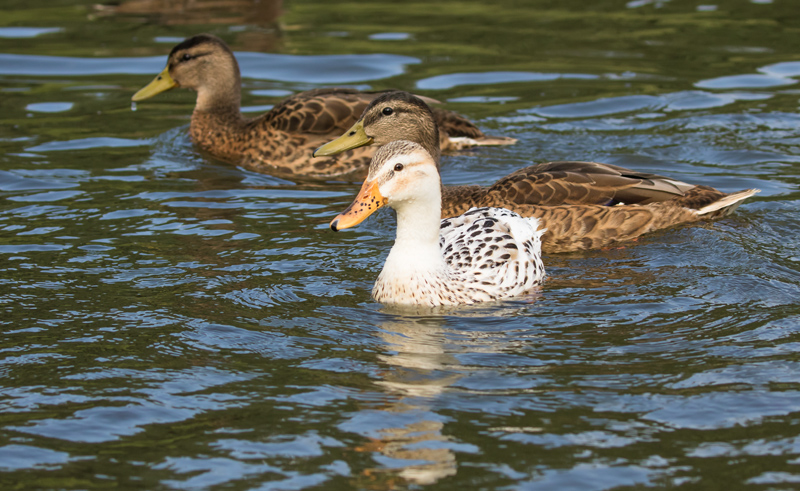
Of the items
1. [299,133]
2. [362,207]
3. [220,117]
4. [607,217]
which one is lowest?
[607,217]

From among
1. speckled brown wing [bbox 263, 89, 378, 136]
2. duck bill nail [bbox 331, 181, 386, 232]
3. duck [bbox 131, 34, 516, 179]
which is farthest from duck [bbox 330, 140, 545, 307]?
speckled brown wing [bbox 263, 89, 378, 136]

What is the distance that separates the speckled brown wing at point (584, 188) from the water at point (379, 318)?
0.41 meters

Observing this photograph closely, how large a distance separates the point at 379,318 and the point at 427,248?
63 centimetres

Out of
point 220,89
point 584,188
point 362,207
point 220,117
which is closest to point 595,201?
point 584,188

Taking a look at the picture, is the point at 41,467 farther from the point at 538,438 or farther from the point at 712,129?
the point at 712,129

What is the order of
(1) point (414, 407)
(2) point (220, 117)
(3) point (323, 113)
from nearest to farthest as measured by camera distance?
(1) point (414, 407), (3) point (323, 113), (2) point (220, 117)

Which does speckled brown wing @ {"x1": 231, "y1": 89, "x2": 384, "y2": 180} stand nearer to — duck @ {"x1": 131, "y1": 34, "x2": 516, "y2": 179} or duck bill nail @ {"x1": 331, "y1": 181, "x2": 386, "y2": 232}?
duck @ {"x1": 131, "y1": 34, "x2": 516, "y2": 179}

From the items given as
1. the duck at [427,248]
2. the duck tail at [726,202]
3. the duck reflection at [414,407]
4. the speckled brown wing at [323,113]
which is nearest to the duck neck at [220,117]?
the speckled brown wing at [323,113]

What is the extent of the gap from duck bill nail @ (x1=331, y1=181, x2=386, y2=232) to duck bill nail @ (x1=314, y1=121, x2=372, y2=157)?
232 centimetres

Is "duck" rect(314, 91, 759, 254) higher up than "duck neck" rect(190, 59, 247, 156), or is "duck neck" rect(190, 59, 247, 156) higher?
"duck neck" rect(190, 59, 247, 156)

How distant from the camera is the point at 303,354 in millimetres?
6367

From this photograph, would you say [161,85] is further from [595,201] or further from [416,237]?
[416,237]

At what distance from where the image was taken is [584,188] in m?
9.05

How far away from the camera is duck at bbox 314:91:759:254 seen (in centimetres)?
897
